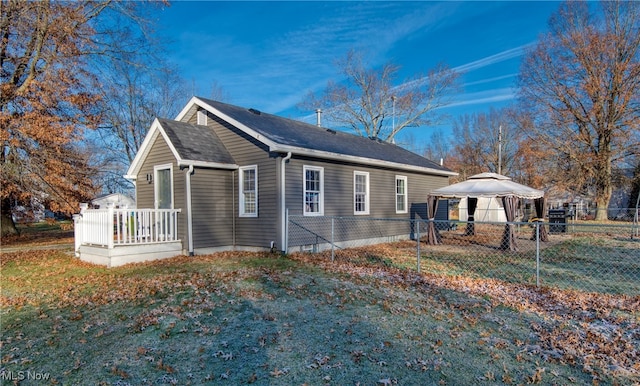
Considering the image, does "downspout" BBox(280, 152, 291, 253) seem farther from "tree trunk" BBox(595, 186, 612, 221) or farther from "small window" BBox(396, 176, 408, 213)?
"tree trunk" BBox(595, 186, 612, 221)

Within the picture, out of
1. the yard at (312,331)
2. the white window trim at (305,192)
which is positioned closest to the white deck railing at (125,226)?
the yard at (312,331)

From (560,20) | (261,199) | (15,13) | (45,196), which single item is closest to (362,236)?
(261,199)

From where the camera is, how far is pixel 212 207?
437 inches

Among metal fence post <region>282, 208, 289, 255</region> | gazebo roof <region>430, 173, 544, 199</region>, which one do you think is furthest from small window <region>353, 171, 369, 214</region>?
metal fence post <region>282, 208, 289, 255</region>

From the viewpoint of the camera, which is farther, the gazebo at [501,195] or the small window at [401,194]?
the small window at [401,194]

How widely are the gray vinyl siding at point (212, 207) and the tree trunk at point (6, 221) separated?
11.5 metres

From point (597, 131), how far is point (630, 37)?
21.0 feet

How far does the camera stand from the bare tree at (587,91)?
2469 cm

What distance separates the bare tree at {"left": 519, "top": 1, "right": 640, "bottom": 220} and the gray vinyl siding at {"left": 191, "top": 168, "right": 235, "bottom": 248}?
25.3 metres

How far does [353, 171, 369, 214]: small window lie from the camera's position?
1305cm

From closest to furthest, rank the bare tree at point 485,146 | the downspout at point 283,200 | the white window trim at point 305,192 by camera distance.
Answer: the downspout at point 283,200 → the white window trim at point 305,192 → the bare tree at point 485,146

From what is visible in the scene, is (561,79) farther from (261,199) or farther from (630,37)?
(261,199)

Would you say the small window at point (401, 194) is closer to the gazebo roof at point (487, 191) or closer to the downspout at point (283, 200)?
the gazebo roof at point (487, 191)

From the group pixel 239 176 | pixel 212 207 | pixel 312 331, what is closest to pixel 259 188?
pixel 239 176
